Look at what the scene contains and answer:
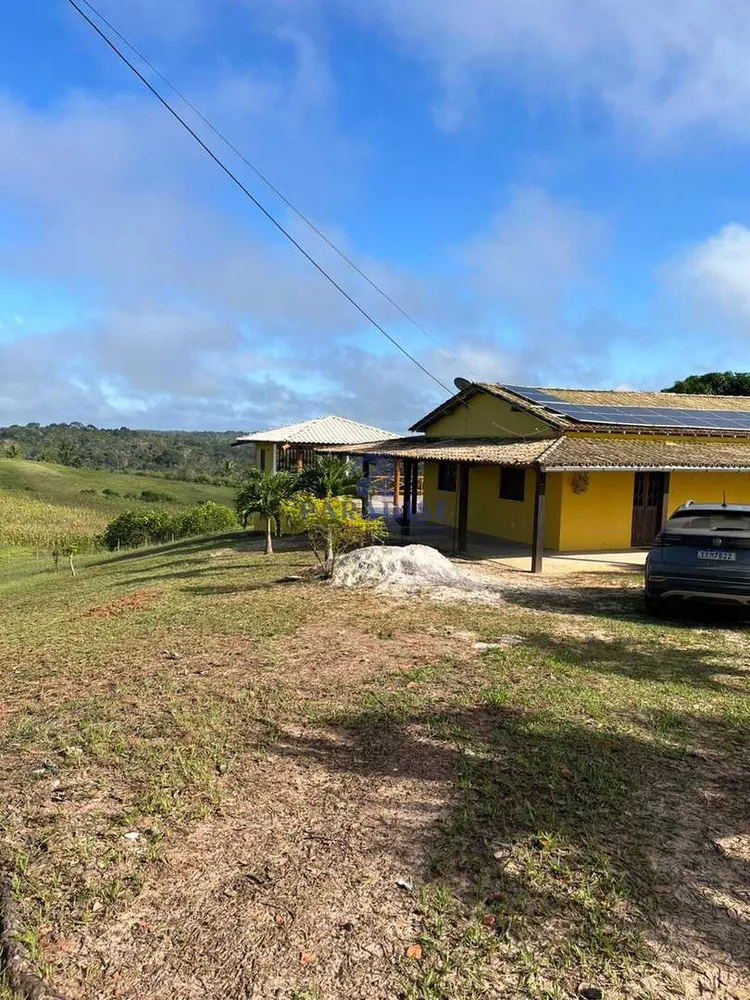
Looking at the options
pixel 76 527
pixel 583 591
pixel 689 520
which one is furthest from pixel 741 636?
pixel 76 527

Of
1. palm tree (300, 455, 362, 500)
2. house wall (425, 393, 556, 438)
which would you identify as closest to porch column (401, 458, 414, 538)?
house wall (425, 393, 556, 438)

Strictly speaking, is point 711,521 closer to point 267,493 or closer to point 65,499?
point 267,493

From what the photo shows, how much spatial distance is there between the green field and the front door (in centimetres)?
2647

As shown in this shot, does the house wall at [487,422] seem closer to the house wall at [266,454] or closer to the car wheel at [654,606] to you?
the house wall at [266,454]

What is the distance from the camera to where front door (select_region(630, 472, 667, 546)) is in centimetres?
1719

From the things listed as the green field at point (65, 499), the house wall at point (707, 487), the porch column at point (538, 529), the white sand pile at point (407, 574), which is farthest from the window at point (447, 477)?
the green field at point (65, 499)

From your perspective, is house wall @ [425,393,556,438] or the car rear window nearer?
the car rear window

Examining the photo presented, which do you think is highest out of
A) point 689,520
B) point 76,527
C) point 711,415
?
point 711,415

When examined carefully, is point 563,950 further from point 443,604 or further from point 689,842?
point 443,604

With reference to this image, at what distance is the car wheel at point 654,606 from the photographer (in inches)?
341

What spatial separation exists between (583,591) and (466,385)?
9710mm

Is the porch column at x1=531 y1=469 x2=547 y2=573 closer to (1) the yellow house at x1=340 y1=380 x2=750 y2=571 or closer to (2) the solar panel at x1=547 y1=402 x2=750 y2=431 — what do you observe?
(1) the yellow house at x1=340 y1=380 x2=750 y2=571

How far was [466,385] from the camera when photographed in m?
19.7

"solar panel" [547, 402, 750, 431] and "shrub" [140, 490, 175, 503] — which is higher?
"solar panel" [547, 402, 750, 431]
